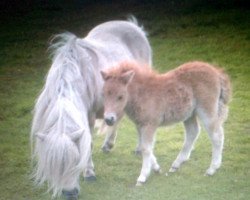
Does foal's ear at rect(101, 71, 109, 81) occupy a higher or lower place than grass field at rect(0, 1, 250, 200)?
higher

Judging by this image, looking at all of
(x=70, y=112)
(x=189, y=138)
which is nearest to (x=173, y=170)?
(x=189, y=138)

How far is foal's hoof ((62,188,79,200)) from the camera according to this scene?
585 cm

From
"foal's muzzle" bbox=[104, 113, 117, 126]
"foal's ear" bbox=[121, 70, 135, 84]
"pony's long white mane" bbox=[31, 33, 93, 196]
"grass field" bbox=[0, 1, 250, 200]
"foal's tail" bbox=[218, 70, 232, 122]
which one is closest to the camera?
"pony's long white mane" bbox=[31, 33, 93, 196]

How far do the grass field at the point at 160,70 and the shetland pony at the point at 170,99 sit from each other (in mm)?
293

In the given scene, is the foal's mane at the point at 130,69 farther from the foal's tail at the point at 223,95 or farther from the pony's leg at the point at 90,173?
the pony's leg at the point at 90,173

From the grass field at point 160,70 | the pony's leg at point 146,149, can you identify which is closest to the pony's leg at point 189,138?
the grass field at point 160,70

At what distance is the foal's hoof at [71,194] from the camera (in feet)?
19.2

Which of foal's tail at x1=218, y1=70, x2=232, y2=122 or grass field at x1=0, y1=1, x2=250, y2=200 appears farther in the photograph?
foal's tail at x1=218, y1=70, x2=232, y2=122

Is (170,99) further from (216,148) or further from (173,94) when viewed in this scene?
(216,148)

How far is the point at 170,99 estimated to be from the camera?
6.64 m

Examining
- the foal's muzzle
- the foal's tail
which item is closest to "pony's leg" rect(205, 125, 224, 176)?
the foal's tail

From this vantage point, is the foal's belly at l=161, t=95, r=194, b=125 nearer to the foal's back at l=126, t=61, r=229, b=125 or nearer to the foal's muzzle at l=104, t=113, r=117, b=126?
the foal's back at l=126, t=61, r=229, b=125

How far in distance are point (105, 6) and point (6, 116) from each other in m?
6.15

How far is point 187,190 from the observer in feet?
20.7
